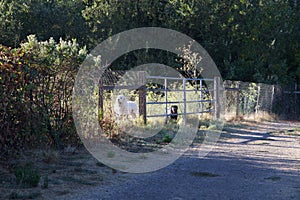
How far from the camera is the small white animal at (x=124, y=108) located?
12562mm

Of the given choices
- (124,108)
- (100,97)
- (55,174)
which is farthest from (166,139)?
(55,174)

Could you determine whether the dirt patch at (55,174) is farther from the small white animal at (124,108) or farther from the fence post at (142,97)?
the fence post at (142,97)

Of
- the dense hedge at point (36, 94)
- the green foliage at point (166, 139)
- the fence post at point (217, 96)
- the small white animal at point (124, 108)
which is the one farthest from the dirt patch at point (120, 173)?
the fence post at point (217, 96)

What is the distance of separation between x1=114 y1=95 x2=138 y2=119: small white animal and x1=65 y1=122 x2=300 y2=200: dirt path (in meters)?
2.31

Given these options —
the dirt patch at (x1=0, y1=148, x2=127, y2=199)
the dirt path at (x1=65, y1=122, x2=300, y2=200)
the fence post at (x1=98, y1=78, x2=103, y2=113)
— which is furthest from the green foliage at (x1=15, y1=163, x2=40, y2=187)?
the fence post at (x1=98, y1=78, x2=103, y2=113)

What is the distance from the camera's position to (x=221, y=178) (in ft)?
25.1

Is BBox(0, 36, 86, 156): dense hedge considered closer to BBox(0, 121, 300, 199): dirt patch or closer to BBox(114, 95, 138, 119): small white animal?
BBox(0, 121, 300, 199): dirt patch

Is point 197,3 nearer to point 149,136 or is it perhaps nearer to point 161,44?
point 161,44

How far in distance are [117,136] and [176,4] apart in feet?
58.1

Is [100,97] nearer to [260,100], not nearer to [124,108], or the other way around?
[124,108]

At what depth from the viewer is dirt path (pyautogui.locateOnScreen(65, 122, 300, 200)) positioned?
645cm

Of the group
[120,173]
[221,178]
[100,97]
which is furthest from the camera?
[100,97]

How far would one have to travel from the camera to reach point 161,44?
2705 centimetres

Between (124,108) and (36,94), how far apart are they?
4.80 m
